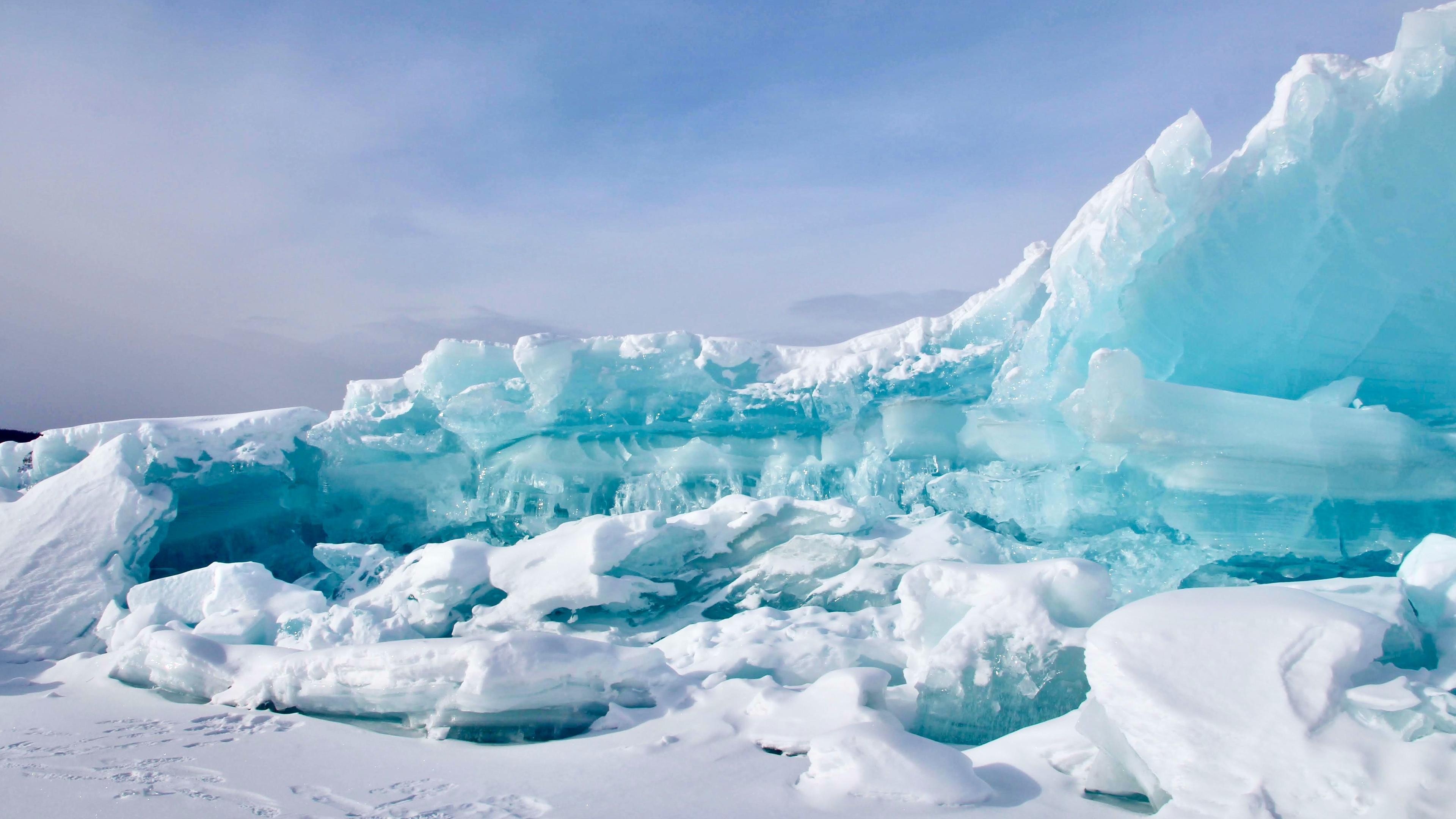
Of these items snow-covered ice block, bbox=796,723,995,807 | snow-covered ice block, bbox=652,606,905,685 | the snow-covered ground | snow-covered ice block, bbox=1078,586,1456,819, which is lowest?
snow-covered ice block, bbox=652,606,905,685

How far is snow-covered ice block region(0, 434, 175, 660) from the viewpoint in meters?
6.86

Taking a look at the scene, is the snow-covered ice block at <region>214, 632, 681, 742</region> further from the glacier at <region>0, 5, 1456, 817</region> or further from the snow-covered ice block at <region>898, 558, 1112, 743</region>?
the snow-covered ice block at <region>898, 558, 1112, 743</region>

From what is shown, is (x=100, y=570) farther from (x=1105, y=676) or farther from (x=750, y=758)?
(x=1105, y=676)

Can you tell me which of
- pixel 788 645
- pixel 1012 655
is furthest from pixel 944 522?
pixel 1012 655

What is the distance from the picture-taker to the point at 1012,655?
4133mm

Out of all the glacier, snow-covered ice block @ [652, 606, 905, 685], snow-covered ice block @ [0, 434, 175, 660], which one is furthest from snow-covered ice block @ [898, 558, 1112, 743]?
snow-covered ice block @ [0, 434, 175, 660]

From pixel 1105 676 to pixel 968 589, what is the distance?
51.2 inches

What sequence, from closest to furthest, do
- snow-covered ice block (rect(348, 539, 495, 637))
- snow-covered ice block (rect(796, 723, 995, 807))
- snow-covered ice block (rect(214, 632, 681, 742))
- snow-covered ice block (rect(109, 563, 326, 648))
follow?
snow-covered ice block (rect(796, 723, 995, 807)) → snow-covered ice block (rect(214, 632, 681, 742)) → snow-covered ice block (rect(109, 563, 326, 648)) → snow-covered ice block (rect(348, 539, 495, 637))

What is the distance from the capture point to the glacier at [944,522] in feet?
10.3

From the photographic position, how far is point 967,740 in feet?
13.5

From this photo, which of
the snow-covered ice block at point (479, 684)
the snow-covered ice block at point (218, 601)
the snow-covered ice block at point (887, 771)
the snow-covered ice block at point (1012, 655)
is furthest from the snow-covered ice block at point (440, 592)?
the snow-covered ice block at point (887, 771)

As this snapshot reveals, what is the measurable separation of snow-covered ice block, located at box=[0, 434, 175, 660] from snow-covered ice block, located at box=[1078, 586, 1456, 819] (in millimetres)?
7601

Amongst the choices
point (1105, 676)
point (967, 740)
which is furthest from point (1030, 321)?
point (1105, 676)

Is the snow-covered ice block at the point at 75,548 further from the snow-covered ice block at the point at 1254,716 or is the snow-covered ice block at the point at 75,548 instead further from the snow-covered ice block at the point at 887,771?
the snow-covered ice block at the point at 1254,716
